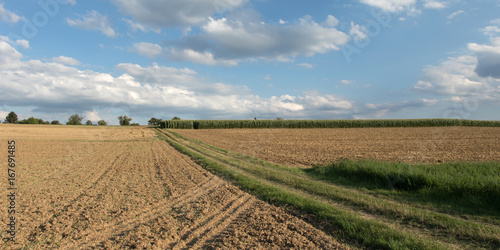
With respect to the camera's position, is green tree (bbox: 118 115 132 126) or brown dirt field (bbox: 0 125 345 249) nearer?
brown dirt field (bbox: 0 125 345 249)

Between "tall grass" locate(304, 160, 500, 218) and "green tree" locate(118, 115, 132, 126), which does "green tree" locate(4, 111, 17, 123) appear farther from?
"tall grass" locate(304, 160, 500, 218)

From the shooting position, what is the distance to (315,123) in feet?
232

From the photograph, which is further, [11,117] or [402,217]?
[11,117]

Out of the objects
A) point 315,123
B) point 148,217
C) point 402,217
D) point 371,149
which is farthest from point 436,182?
point 315,123

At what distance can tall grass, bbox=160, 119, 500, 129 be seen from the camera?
69.5 metres

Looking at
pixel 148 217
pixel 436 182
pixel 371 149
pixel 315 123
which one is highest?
pixel 315 123

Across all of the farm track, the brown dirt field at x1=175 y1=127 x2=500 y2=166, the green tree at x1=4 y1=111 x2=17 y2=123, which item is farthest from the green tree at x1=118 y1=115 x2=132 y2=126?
the farm track

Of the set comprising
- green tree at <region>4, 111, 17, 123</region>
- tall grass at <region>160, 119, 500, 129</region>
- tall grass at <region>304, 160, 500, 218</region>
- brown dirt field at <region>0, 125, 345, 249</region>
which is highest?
green tree at <region>4, 111, 17, 123</region>

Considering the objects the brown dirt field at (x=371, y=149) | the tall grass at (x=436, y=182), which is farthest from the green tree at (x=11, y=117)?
the tall grass at (x=436, y=182)

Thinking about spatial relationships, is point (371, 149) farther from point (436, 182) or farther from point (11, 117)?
point (11, 117)

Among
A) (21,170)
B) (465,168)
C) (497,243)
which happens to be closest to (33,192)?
(21,170)

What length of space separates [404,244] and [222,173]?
808cm

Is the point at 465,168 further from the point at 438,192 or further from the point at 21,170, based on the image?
the point at 21,170

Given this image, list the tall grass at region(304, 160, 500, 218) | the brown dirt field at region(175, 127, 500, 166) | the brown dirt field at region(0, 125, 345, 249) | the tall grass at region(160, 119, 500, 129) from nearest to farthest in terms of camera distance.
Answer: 1. the brown dirt field at region(0, 125, 345, 249)
2. the tall grass at region(304, 160, 500, 218)
3. the brown dirt field at region(175, 127, 500, 166)
4. the tall grass at region(160, 119, 500, 129)
